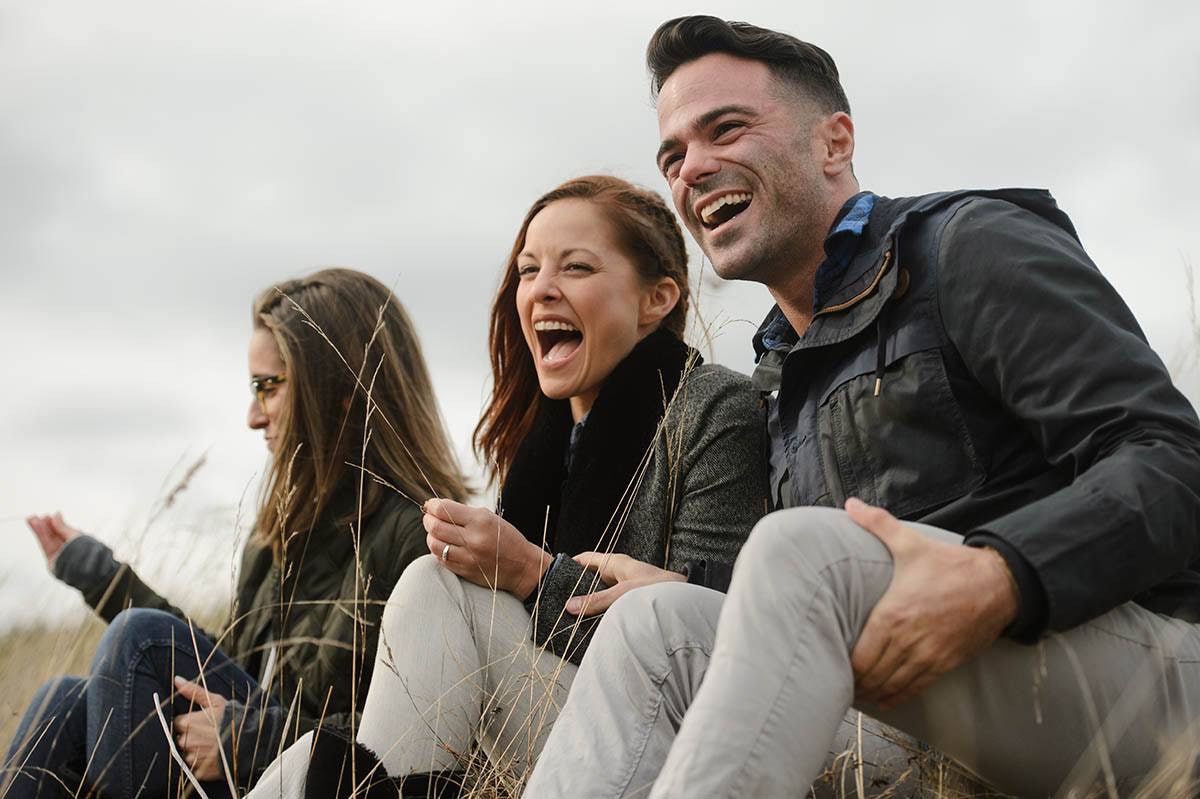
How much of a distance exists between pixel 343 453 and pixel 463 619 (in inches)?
51.7

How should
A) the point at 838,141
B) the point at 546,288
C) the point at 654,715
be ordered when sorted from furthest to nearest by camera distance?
the point at 546,288, the point at 838,141, the point at 654,715

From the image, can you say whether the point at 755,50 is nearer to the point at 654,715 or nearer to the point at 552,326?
the point at 552,326

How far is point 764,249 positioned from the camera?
2.89 metres

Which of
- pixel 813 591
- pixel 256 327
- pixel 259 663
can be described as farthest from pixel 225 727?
pixel 813 591

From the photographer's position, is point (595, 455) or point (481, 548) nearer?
point (481, 548)

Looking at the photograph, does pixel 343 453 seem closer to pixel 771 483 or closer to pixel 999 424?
pixel 771 483

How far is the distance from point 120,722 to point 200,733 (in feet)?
0.69

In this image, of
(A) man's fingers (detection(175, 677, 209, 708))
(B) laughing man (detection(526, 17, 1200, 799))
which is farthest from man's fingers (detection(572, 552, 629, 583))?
(A) man's fingers (detection(175, 677, 209, 708))

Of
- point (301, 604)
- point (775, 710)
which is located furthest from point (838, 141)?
point (301, 604)

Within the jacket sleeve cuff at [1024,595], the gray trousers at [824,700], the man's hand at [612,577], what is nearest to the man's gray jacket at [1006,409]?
the jacket sleeve cuff at [1024,595]

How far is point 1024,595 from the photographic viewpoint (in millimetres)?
1695

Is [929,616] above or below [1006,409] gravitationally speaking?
below

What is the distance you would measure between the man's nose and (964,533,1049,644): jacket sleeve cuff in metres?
1.46

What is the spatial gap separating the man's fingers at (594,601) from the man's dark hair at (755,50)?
1306 millimetres
